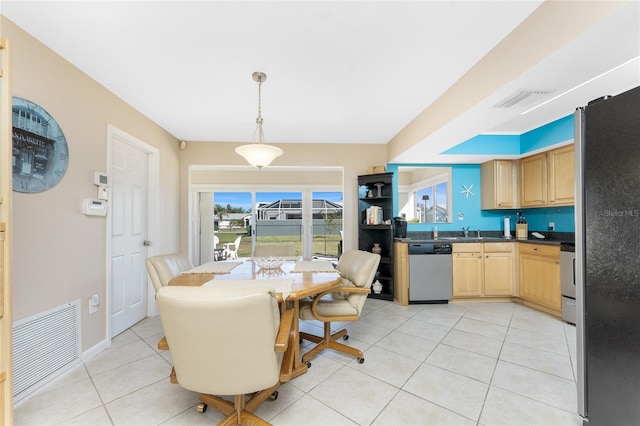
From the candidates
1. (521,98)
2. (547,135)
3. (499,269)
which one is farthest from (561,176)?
(521,98)

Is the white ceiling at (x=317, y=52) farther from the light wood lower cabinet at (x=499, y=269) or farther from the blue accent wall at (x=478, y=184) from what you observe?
the light wood lower cabinet at (x=499, y=269)

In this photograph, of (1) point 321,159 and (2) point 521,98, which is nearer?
(2) point 521,98

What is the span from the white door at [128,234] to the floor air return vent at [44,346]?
0.55 meters

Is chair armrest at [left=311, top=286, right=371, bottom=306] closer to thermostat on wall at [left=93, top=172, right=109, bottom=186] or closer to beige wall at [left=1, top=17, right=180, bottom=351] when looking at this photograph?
beige wall at [left=1, top=17, right=180, bottom=351]

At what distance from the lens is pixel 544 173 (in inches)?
139

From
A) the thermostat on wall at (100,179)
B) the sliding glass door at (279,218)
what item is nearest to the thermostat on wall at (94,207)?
the thermostat on wall at (100,179)

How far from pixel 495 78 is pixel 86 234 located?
3.57 m

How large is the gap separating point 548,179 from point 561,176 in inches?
6.5

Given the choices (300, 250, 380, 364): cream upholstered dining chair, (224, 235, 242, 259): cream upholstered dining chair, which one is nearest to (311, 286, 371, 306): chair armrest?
(300, 250, 380, 364): cream upholstered dining chair

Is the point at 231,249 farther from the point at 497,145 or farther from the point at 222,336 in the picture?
the point at 497,145

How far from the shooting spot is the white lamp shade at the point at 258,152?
2.22m

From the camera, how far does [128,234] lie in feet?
9.56

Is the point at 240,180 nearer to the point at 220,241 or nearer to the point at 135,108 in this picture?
the point at 220,241

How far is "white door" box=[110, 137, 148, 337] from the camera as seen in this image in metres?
2.71
